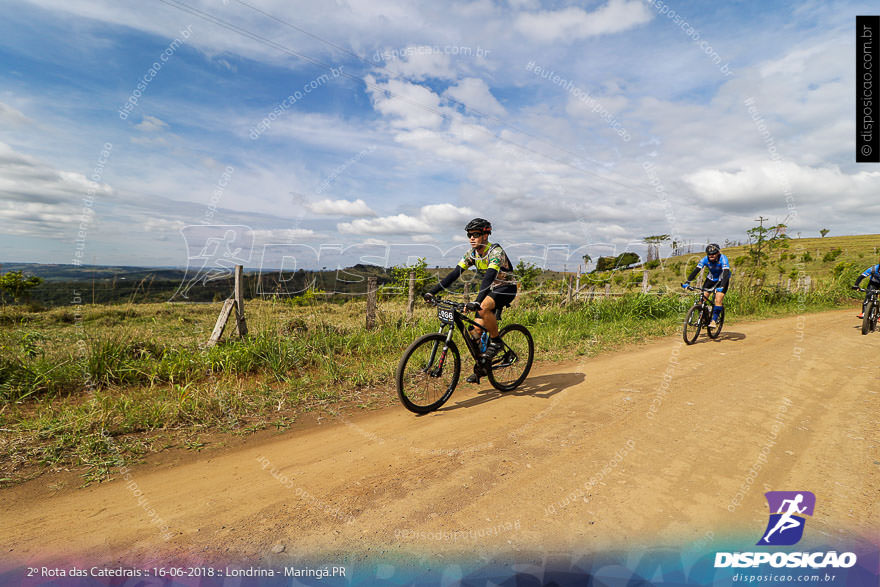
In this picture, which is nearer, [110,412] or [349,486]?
[349,486]

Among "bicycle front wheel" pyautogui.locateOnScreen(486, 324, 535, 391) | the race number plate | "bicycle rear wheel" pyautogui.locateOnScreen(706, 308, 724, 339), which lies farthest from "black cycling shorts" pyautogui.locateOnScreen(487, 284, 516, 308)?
"bicycle rear wheel" pyautogui.locateOnScreen(706, 308, 724, 339)

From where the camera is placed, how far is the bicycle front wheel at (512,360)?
577 cm

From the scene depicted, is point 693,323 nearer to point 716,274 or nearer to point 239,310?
point 716,274

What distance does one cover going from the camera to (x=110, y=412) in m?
4.34

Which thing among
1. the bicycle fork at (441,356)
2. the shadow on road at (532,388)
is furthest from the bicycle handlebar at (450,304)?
the shadow on road at (532,388)

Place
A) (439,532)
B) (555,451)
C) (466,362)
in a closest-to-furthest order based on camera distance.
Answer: (439,532) → (555,451) → (466,362)

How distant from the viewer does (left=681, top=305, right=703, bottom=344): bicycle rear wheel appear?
30.5 ft

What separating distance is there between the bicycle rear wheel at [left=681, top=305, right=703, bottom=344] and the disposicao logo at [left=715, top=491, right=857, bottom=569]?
7121 mm

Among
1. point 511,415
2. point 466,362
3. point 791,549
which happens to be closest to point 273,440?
point 511,415

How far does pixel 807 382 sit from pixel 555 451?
5.08 meters

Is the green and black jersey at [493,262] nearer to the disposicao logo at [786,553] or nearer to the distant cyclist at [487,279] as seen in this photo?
the distant cyclist at [487,279]

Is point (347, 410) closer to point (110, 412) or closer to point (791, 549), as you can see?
point (110, 412)

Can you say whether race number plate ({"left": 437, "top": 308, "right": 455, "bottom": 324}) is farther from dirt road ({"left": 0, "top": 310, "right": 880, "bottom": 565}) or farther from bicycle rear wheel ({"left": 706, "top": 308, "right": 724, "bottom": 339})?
bicycle rear wheel ({"left": 706, "top": 308, "right": 724, "bottom": 339})

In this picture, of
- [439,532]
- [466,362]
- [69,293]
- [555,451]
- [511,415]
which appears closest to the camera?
[439,532]
